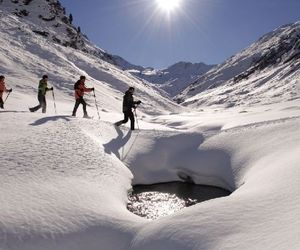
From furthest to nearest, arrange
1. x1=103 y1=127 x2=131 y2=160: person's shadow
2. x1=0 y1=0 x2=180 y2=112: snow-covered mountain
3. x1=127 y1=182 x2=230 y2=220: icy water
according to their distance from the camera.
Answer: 1. x1=0 y1=0 x2=180 y2=112: snow-covered mountain
2. x1=103 y1=127 x2=131 y2=160: person's shadow
3. x1=127 y1=182 x2=230 y2=220: icy water

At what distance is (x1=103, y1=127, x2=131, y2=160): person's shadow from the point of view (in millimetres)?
18312

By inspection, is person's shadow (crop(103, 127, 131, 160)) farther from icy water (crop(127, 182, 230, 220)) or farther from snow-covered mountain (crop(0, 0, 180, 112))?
snow-covered mountain (crop(0, 0, 180, 112))

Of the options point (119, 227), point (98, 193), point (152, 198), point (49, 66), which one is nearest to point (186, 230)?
point (119, 227)

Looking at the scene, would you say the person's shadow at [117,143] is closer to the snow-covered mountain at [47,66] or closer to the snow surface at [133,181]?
the snow surface at [133,181]

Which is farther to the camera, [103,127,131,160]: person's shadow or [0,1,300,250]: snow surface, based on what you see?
[103,127,131,160]: person's shadow

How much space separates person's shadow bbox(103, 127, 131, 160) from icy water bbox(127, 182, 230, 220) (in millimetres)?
1988

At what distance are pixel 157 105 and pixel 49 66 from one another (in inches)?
634

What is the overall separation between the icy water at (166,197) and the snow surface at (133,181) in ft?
1.77

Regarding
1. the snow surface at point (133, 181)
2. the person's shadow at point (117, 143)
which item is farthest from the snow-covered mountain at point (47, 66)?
the person's shadow at point (117, 143)

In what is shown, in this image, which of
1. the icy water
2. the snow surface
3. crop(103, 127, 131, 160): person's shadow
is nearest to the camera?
the snow surface

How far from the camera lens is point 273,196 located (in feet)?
33.3

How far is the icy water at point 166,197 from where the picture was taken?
46.9 feet

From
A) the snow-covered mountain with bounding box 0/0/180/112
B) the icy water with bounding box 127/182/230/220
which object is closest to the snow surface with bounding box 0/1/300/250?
the icy water with bounding box 127/182/230/220

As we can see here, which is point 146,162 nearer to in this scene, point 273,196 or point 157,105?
point 273,196
